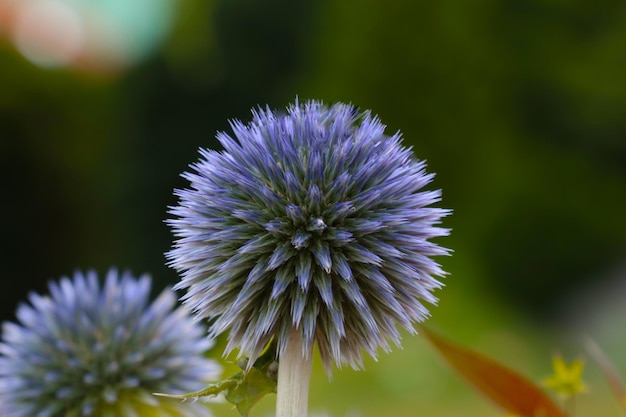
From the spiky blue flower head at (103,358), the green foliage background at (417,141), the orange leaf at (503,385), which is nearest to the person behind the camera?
the orange leaf at (503,385)

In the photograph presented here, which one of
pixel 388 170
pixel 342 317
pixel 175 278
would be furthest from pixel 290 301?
pixel 175 278

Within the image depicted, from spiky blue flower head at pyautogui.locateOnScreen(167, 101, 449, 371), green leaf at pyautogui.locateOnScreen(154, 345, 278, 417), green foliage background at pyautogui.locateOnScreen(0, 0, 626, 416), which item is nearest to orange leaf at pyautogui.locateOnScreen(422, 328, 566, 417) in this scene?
spiky blue flower head at pyautogui.locateOnScreen(167, 101, 449, 371)

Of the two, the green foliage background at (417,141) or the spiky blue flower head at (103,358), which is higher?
the green foliage background at (417,141)

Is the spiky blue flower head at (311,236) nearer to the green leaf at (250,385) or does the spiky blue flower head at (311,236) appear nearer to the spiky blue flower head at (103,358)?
the green leaf at (250,385)

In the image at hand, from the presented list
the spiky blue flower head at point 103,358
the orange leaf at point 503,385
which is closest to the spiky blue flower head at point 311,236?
the orange leaf at point 503,385

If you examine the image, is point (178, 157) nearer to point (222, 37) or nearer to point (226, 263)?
point (222, 37)

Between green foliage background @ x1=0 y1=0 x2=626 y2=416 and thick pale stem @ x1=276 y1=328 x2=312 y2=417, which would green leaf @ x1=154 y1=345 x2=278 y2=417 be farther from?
green foliage background @ x1=0 y1=0 x2=626 y2=416

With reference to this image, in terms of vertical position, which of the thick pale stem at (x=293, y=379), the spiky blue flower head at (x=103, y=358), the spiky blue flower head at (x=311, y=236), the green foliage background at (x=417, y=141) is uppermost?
the green foliage background at (x=417, y=141)
